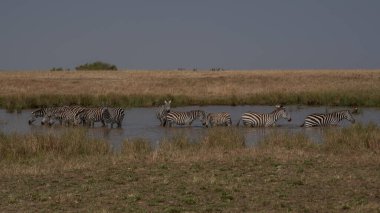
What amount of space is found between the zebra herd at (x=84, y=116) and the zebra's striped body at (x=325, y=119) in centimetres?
698

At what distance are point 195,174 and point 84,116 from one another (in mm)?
14215

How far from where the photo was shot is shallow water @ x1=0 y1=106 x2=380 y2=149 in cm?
2008

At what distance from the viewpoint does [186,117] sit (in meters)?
24.7

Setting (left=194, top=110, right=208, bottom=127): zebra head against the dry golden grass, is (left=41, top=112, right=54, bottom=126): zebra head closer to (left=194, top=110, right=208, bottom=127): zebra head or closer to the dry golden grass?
(left=194, top=110, right=208, bottom=127): zebra head

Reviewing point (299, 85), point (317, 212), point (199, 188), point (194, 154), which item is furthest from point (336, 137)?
point (299, 85)

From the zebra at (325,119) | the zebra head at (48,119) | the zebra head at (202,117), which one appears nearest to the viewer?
the zebra at (325,119)

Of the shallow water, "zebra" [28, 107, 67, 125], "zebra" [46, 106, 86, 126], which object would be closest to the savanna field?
the shallow water

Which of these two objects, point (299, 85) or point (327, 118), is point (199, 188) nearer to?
point (327, 118)

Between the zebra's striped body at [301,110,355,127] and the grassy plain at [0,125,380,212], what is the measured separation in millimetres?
6518

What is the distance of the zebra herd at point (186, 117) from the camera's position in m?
23.8

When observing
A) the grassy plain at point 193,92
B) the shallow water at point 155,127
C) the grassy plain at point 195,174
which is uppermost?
the grassy plain at point 193,92

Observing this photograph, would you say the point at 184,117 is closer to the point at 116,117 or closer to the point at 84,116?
the point at 116,117

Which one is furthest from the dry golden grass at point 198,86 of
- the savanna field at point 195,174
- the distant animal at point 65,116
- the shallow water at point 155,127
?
the savanna field at point 195,174

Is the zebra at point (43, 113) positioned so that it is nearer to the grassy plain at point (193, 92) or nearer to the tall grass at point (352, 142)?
the grassy plain at point (193, 92)
